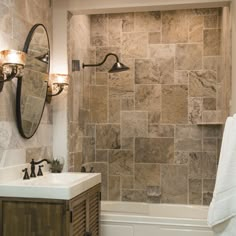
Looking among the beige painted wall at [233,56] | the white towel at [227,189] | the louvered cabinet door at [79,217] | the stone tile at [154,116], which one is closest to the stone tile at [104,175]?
the stone tile at [154,116]

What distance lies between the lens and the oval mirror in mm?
2781

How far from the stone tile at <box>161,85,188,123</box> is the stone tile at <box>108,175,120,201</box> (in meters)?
0.93

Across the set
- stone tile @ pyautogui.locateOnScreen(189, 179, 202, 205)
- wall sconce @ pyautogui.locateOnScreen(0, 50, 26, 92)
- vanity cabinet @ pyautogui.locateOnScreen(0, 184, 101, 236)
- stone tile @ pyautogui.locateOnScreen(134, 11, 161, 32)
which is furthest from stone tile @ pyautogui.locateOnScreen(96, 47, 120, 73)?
vanity cabinet @ pyautogui.locateOnScreen(0, 184, 101, 236)

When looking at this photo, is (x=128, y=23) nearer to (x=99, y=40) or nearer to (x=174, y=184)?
(x=99, y=40)

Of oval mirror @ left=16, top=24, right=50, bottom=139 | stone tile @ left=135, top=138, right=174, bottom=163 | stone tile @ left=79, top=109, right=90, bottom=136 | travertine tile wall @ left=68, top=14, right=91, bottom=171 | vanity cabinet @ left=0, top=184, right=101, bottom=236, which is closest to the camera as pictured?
vanity cabinet @ left=0, top=184, right=101, bottom=236

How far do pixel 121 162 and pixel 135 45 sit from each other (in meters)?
1.45

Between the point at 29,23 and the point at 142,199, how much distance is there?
8.14 feet

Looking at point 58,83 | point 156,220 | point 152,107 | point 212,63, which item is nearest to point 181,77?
point 212,63

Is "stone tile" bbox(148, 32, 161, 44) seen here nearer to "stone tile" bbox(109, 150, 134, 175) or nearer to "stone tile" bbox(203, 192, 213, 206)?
"stone tile" bbox(109, 150, 134, 175)

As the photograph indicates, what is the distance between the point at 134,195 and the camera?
14.4ft

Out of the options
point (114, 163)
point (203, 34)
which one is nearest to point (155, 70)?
point (203, 34)

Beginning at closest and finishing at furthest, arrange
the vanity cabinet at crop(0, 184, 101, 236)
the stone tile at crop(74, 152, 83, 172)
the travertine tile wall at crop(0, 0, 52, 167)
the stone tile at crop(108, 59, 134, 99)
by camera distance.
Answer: the vanity cabinet at crop(0, 184, 101, 236) < the travertine tile wall at crop(0, 0, 52, 167) < the stone tile at crop(74, 152, 83, 172) < the stone tile at crop(108, 59, 134, 99)

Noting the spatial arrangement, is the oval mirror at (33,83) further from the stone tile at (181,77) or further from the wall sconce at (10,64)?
the stone tile at (181,77)

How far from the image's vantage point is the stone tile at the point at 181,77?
4.26m
